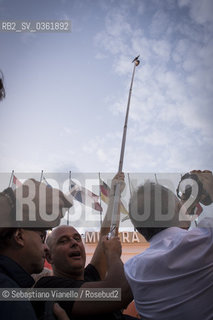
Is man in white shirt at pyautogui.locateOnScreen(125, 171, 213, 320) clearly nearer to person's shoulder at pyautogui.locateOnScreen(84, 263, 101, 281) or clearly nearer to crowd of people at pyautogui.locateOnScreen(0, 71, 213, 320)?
crowd of people at pyautogui.locateOnScreen(0, 71, 213, 320)

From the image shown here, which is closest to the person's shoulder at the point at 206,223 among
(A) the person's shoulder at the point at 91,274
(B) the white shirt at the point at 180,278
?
(B) the white shirt at the point at 180,278

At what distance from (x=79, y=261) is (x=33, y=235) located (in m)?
0.68

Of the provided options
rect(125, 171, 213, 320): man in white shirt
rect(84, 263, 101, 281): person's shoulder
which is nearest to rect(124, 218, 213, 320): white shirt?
rect(125, 171, 213, 320): man in white shirt

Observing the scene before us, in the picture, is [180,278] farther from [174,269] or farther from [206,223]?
[206,223]

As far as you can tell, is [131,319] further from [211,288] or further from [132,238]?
[132,238]

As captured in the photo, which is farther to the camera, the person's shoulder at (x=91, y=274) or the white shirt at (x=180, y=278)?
the person's shoulder at (x=91, y=274)

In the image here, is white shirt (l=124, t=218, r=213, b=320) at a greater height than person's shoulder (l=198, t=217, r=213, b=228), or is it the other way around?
person's shoulder (l=198, t=217, r=213, b=228)

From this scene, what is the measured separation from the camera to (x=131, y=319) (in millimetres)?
1637

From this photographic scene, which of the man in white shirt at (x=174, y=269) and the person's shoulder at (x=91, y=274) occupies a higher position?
the man in white shirt at (x=174, y=269)

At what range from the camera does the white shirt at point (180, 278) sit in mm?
1162

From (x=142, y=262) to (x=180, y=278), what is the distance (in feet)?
0.82

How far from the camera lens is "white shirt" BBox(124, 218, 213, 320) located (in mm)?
1162

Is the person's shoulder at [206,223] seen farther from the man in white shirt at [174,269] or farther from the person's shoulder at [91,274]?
the person's shoulder at [91,274]

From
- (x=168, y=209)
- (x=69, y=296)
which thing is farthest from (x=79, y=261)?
(x=168, y=209)
